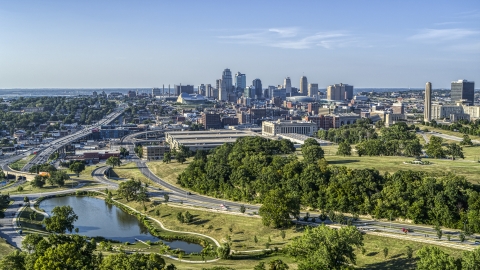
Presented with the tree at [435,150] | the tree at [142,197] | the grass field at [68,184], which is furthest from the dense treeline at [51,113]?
the tree at [435,150]

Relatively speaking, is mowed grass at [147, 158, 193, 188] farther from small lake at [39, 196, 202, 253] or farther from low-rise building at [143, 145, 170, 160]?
small lake at [39, 196, 202, 253]

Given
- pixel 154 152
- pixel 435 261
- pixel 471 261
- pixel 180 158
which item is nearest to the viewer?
pixel 471 261

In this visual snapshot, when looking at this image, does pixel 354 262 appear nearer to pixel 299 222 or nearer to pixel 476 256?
pixel 476 256

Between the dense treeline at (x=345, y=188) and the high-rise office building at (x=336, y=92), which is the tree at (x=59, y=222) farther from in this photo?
the high-rise office building at (x=336, y=92)

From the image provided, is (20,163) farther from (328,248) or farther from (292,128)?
(328,248)

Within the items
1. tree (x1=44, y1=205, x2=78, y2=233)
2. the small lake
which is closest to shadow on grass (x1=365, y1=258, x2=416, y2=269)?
the small lake

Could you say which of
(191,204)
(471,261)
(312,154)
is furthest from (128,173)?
(471,261)

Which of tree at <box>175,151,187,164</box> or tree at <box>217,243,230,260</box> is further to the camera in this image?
tree at <box>175,151,187,164</box>
